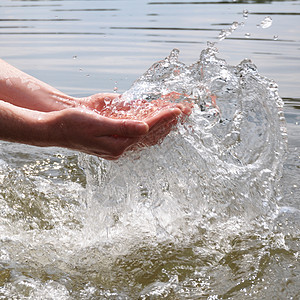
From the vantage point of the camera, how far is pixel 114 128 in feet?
7.64

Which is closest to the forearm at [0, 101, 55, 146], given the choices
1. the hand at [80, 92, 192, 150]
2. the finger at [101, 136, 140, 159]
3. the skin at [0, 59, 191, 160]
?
the skin at [0, 59, 191, 160]

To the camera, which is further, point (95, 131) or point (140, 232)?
point (140, 232)

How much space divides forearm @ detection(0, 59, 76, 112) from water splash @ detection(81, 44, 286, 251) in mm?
416

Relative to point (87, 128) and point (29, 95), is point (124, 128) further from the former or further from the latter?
point (29, 95)

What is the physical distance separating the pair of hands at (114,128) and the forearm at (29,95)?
1.97ft

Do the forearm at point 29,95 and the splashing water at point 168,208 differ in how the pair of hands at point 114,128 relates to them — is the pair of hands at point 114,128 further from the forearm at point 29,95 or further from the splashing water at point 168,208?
the forearm at point 29,95

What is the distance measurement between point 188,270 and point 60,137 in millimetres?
817

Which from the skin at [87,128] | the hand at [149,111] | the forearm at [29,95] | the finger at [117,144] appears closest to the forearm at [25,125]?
the skin at [87,128]

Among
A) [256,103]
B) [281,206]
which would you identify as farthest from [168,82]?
[281,206]

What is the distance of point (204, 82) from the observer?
3.34 m

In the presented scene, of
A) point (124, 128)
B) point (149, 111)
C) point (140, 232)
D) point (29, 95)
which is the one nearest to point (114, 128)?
point (124, 128)

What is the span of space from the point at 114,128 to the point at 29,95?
972mm

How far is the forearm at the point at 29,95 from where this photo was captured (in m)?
3.08

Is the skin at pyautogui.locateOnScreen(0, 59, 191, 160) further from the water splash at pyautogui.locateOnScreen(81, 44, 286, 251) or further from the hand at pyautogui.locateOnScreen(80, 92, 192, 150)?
the water splash at pyautogui.locateOnScreen(81, 44, 286, 251)
